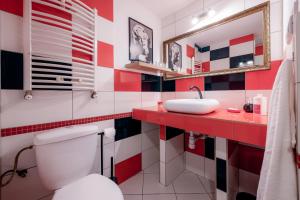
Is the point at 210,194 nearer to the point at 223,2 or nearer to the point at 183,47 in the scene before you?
the point at 183,47

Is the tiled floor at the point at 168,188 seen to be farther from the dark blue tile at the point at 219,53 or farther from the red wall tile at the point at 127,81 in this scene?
the dark blue tile at the point at 219,53

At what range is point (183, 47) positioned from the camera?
6.40 ft

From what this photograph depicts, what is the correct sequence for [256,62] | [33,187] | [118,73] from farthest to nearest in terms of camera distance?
[118,73]
[256,62]
[33,187]

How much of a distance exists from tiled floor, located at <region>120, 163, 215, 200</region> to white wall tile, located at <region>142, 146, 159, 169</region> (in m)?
0.15

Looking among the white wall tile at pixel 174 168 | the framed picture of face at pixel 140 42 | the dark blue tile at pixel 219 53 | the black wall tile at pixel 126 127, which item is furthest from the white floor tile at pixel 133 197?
→ the dark blue tile at pixel 219 53

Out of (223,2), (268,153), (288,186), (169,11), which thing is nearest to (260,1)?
(223,2)

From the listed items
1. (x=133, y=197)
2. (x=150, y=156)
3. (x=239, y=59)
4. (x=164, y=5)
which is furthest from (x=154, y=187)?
(x=164, y=5)

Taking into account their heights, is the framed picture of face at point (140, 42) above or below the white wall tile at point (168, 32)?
below

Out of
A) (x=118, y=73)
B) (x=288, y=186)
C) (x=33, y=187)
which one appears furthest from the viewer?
A: (x=118, y=73)

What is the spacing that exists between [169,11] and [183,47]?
0.57 m

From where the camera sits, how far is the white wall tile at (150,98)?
6.38ft

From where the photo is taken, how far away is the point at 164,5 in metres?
1.87

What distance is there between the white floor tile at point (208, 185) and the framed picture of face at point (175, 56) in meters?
1.48

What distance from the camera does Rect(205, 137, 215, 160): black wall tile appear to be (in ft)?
5.59
